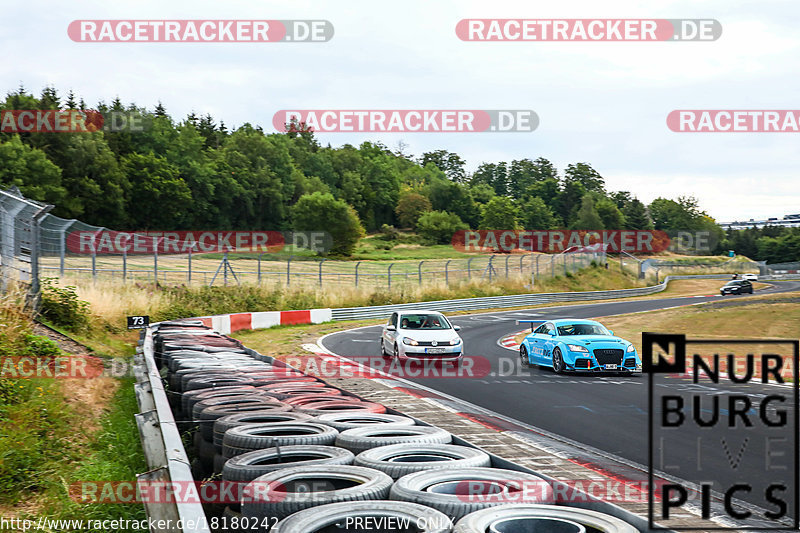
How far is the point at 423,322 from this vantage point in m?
19.5

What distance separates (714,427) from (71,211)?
8770 cm

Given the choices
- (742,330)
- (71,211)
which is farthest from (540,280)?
(71,211)

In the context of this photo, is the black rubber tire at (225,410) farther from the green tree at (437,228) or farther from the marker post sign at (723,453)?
the green tree at (437,228)

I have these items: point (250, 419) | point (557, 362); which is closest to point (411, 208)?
point (557, 362)

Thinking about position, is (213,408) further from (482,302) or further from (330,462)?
(482,302)

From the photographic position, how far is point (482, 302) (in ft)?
147

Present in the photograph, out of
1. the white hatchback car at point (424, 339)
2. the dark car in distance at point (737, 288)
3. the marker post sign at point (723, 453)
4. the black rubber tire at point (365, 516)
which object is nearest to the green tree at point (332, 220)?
the dark car in distance at point (737, 288)

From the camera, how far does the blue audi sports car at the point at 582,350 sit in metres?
16.2

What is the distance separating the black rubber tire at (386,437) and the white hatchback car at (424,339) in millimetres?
11874

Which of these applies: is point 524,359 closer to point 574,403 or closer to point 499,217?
point 574,403

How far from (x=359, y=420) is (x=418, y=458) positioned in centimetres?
144

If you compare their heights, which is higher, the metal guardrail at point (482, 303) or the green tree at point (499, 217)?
the green tree at point (499, 217)

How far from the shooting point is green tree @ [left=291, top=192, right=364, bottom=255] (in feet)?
325

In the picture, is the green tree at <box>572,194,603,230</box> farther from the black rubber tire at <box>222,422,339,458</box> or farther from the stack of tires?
the black rubber tire at <box>222,422,339,458</box>
